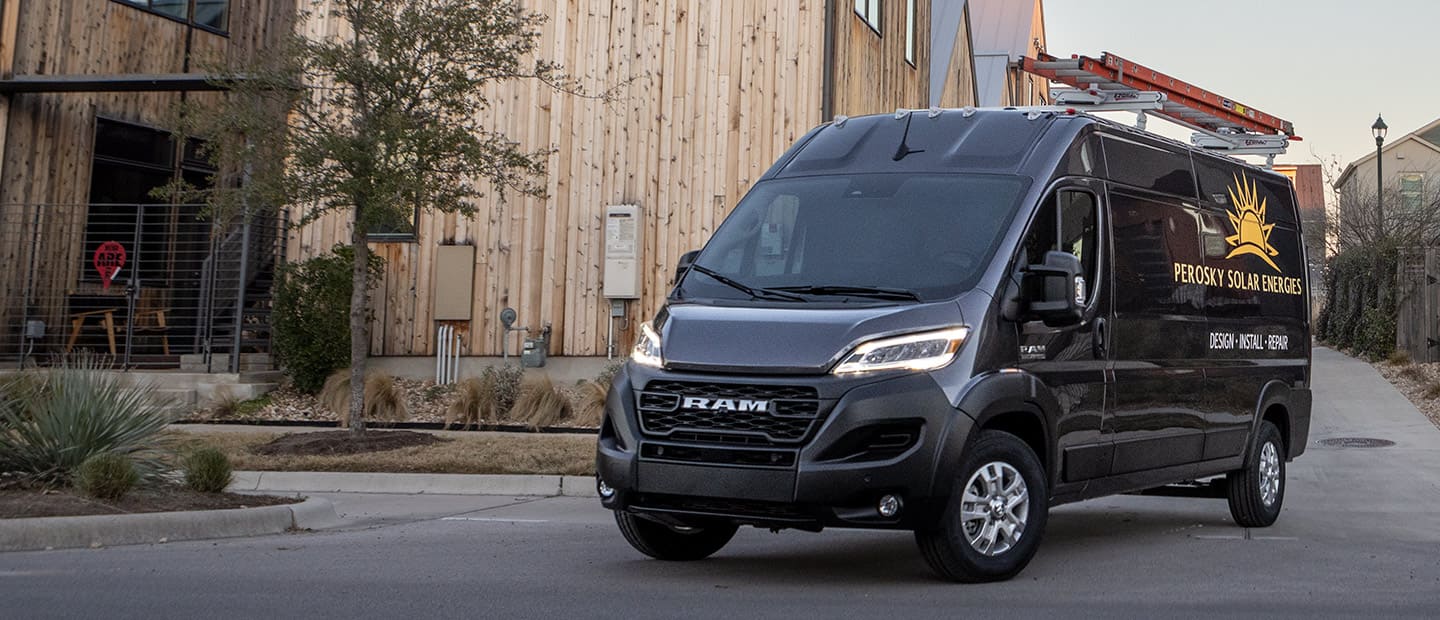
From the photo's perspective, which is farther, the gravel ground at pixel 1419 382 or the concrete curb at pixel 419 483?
the gravel ground at pixel 1419 382

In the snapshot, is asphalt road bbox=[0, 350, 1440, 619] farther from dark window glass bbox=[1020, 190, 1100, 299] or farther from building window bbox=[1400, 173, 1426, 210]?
building window bbox=[1400, 173, 1426, 210]

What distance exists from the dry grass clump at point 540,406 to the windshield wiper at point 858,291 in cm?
940

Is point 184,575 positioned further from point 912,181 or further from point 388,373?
point 388,373

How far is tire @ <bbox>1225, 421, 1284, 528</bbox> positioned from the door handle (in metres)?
2.31

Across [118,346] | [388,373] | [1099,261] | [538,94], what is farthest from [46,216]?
[1099,261]

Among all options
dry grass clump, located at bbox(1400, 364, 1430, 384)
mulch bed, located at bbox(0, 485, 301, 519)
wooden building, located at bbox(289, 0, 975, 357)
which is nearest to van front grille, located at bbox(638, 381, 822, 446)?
mulch bed, located at bbox(0, 485, 301, 519)

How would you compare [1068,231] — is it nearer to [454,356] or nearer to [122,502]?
[122,502]

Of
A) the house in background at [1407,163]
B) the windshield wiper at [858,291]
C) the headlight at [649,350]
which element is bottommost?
the headlight at [649,350]

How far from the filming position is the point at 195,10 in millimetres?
23234

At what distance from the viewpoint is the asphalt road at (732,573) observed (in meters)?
6.21

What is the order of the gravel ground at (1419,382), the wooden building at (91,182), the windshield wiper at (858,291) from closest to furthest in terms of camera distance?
the windshield wiper at (858,291), the gravel ground at (1419,382), the wooden building at (91,182)

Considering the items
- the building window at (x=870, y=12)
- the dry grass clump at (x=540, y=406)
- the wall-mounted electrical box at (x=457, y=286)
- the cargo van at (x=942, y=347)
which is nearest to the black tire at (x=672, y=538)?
the cargo van at (x=942, y=347)

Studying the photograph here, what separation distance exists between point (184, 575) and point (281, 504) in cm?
263

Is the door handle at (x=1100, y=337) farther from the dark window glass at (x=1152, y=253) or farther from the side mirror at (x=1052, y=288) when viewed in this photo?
the side mirror at (x=1052, y=288)
